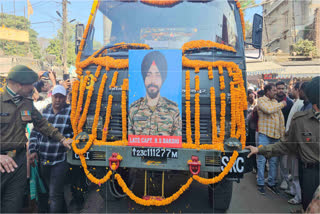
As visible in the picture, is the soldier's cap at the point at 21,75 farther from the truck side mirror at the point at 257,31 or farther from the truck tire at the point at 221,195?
the truck side mirror at the point at 257,31

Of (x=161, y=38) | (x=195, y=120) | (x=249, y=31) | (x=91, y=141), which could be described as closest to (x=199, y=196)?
(x=195, y=120)

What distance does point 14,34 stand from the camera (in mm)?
3002

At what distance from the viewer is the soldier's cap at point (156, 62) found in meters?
2.80

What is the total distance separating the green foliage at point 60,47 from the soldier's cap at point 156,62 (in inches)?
46.6

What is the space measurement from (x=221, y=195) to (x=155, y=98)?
5.80 feet

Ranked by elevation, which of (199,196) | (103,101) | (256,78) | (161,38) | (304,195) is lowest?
(199,196)

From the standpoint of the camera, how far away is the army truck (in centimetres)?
279

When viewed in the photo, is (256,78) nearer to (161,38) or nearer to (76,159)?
(161,38)

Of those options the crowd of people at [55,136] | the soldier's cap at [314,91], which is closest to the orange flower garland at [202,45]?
the crowd of people at [55,136]

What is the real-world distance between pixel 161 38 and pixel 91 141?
5.39 feet

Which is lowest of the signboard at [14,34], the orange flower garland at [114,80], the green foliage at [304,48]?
the orange flower garland at [114,80]

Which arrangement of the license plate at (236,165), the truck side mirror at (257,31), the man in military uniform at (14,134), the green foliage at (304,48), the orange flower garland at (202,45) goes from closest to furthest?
1. the man in military uniform at (14,134)
2. the license plate at (236,165)
3. the orange flower garland at (202,45)
4. the green foliage at (304,48)
5. the truck side mirror at (257,31)

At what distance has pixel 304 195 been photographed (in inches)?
99.8

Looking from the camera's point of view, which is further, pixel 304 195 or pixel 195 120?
pixel 195 120
